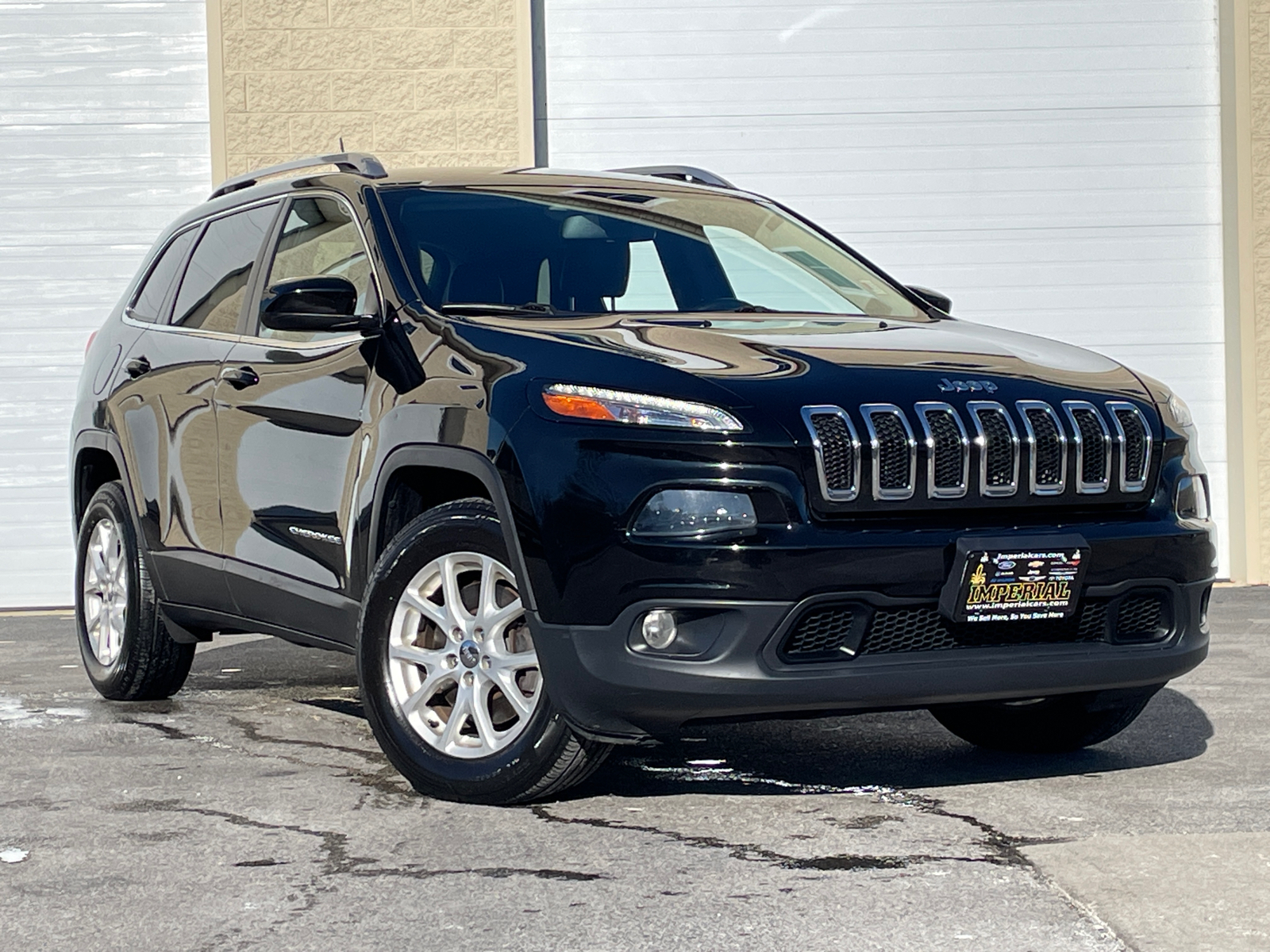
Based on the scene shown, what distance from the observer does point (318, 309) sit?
16.8 ft

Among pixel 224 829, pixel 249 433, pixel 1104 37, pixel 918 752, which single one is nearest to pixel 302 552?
pixel 249 433

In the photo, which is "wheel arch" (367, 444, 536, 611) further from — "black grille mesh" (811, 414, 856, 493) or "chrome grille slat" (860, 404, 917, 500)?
"chrome grille slat" (860, 404, 917, 500)

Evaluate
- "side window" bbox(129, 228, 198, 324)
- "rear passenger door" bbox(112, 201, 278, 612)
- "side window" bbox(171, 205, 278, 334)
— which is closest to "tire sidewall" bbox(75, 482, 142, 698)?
"rear passenger door" bbox(112, 201, 278, 612)

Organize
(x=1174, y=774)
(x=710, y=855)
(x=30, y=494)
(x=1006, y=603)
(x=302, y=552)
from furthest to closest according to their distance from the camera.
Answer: (x=30, y=494)
(x=302, y=552)
(x=1174, y=774)
(x=1006, y=603)
(x=710, y=855)

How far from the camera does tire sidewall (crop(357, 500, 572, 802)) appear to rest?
4539 millimetres

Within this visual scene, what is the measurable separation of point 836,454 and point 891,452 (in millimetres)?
130

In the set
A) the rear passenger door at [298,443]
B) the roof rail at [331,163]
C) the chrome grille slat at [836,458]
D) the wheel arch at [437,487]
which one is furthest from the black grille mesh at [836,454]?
the roof rail at [331,163]

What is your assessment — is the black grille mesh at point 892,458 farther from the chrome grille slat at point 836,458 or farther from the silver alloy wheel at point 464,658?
the silver alloy wheel at point 464,658

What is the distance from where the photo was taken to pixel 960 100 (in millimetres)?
11781

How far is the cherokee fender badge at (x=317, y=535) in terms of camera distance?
17.2ft

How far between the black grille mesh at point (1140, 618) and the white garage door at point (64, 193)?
8121mm

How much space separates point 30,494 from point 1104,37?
7027 millimetres

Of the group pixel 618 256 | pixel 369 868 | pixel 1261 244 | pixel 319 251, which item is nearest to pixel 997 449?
pixel 618 256

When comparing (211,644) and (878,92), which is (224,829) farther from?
(878,92)
